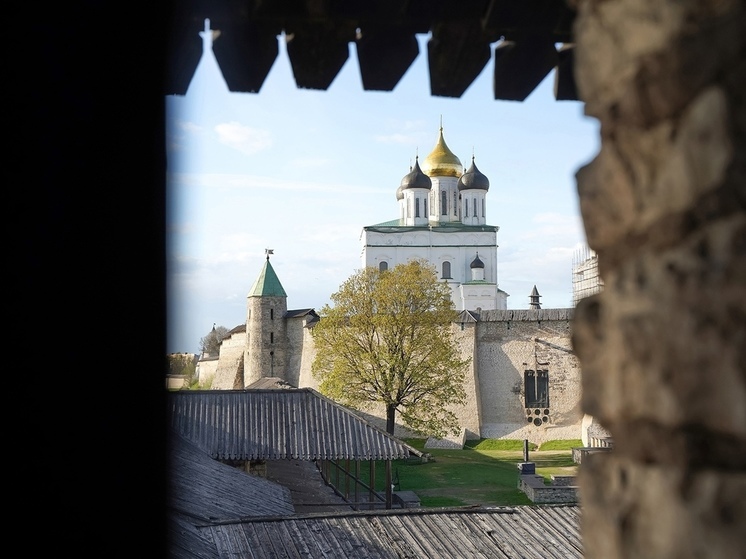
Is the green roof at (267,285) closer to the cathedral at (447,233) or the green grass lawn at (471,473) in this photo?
the green grass lawn at (471,473)

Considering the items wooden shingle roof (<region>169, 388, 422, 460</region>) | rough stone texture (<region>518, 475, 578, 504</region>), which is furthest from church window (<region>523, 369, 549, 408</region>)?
A: wooden shingle roof (<region>169, 388, 422, 460</region>)

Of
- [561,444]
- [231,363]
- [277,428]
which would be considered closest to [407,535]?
[277,428]

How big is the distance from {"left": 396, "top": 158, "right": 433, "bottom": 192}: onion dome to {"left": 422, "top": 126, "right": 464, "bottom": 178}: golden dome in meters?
1.09

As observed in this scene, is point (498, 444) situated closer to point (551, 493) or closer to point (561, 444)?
point (561, 444)

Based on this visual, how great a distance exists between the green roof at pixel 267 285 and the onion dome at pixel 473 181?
64.5 ft

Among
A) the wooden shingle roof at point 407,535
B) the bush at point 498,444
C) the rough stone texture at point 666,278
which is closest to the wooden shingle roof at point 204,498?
the wooden shingle roof at point 407,535

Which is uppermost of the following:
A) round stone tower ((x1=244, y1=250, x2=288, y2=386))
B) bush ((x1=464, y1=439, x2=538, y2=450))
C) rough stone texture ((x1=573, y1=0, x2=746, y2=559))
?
round stone tower ((x1=244, y1=250, x2=288, y2=386))

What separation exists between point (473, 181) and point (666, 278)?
52.1m

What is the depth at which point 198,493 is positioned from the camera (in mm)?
10086

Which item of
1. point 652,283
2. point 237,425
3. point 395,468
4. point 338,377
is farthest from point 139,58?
point 338,377

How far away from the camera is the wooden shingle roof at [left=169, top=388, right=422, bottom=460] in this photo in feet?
50.5

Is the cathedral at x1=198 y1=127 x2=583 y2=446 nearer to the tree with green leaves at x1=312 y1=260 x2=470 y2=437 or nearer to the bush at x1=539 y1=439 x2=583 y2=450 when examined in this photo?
the bush at x1=539 y1=439 x2=583 y2=450

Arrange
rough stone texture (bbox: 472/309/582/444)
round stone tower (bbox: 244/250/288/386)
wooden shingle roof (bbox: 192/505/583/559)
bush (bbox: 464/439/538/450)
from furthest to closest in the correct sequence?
round stone tower (bbox: 244/250/288/386), rough stone texture (bbox: 472/309/582/444), bush (bbox: 464/439/538/450), wooden shingle roof (bbox: 192/505/583/559)

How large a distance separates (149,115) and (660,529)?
2.23 meters
